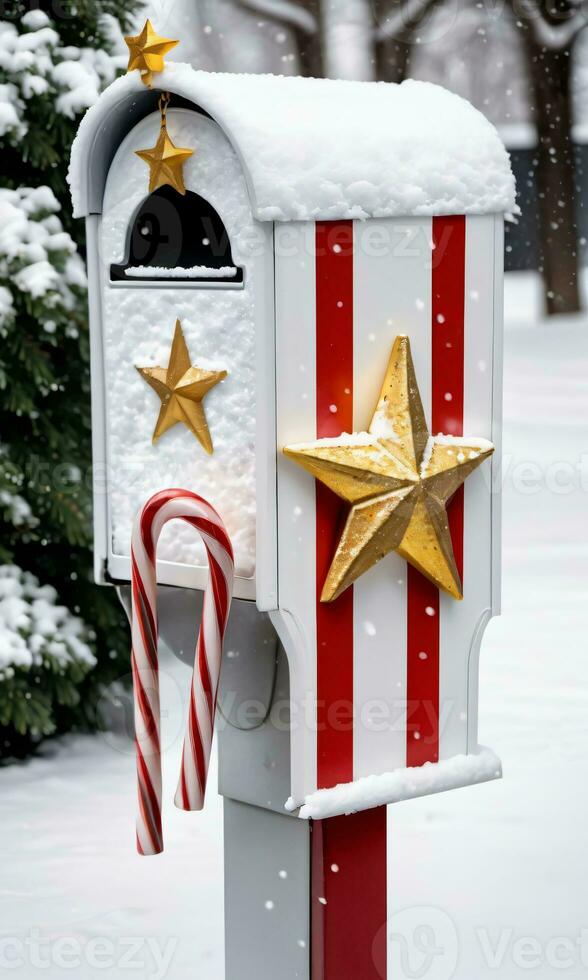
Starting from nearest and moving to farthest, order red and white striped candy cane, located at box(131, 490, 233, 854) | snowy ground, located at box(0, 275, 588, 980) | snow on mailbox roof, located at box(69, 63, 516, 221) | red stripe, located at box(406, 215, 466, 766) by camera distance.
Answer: snow on mailbox roof, located at box(69, 63, 516, 221) < red and white striped candy cane, located at box(131, 490, 233, 854) < red stripe, located at box(406, 215, 466, 766) < snowy ground, located at box(0, 275, 588, 980)

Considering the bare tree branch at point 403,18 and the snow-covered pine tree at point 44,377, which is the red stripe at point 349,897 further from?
the bare tree branch at point 403,18

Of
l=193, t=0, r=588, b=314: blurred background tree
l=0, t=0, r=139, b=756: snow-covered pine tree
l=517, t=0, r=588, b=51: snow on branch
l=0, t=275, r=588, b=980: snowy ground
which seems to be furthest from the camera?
l=517, t=0, r=588, b=51: snow on branch

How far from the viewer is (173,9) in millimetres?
9828

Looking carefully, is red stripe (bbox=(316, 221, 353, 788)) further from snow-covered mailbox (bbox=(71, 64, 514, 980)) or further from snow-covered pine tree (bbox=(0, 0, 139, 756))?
snow-covered pine tree (bbox=(0, 0, 139, 756))

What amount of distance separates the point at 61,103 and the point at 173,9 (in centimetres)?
550

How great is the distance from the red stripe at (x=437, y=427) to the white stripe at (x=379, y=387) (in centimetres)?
2

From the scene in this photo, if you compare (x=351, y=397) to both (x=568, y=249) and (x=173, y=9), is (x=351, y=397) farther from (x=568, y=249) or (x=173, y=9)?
(x=568, y=249)

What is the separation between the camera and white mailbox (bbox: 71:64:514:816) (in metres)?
2.48

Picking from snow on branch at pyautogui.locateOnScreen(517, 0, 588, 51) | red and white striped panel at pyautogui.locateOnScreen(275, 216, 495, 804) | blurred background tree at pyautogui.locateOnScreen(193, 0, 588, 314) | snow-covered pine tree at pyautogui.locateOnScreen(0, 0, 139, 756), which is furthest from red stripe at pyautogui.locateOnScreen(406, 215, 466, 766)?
snow on branch at pyautogui.locateOnScreen(517, 0, 588, 51)

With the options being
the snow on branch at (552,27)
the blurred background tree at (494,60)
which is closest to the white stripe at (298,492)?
the blurred background tree at (494,60)

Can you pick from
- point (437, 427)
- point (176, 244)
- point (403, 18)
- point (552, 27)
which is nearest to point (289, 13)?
point (403, 18)

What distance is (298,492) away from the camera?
8.23 ft

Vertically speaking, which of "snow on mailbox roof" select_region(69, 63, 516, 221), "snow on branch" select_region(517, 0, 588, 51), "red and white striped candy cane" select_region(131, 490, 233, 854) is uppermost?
"snow on branch" select_region(517, 0, 588, 51)

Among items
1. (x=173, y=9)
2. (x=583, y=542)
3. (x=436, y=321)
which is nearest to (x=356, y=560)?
(x=436, y=321)
